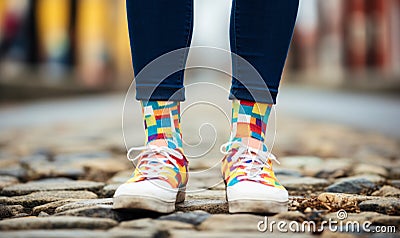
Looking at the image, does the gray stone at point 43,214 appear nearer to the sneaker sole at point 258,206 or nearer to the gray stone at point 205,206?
the gray stone at point 205,206

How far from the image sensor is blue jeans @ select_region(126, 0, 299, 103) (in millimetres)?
1456

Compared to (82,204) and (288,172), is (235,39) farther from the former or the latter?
(288,172)

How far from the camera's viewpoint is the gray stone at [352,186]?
68.0 inches

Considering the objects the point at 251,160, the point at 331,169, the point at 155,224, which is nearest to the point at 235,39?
the point at 251,160

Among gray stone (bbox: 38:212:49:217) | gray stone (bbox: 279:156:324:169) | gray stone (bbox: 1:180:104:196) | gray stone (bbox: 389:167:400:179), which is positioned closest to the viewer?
gray stone (bbox: 38:212:49:217)

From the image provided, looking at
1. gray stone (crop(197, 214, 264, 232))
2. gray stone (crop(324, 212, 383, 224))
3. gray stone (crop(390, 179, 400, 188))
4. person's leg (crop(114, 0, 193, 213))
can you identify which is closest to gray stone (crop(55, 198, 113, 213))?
person's leg (crop(114, 0, 193, 213))

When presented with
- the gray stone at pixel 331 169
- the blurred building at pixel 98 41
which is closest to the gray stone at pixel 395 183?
the gray stone at pixel 331 169

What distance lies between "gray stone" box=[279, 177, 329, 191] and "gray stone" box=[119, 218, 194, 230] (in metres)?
0.59

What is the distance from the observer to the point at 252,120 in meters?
1.52

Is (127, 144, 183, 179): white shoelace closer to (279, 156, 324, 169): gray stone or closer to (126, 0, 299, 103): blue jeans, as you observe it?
(126, 0, 299, 103): blue jeans

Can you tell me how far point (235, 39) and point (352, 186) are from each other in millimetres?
612

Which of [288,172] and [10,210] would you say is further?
[288,172]

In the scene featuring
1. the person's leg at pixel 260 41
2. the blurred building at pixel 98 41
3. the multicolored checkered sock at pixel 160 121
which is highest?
the person's leg at pixel 260 41

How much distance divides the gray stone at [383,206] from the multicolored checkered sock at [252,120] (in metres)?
0.30
